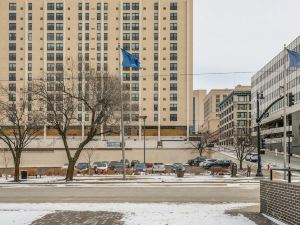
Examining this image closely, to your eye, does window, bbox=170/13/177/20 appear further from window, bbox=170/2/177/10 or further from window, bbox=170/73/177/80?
window, bbox=170/73/177/80

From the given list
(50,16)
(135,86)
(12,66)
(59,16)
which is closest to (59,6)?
(59,16)

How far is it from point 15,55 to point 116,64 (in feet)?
78.1

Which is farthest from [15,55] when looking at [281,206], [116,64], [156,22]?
[281,206]

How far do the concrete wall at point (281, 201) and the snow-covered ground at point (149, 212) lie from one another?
2.91 feet

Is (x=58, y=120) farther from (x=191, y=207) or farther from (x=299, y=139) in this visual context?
(x=299, y=139)

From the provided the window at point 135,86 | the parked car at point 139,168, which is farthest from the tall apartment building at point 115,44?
the parked car at point 139,168

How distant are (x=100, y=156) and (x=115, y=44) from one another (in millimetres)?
47665

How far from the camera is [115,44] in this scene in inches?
Answer: 4875

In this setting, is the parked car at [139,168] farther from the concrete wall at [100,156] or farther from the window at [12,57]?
the window at [12,57]

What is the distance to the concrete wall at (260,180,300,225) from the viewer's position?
13.3 meters

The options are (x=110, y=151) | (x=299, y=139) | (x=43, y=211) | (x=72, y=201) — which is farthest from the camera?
(x=299, y=139)

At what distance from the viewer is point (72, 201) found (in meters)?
22.0

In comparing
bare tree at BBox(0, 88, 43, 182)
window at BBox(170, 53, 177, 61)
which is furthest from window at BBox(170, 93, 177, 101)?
bare tree at BBox(0, 88, 43, 182)

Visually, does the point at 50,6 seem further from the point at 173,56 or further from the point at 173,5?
the point at 173,56
